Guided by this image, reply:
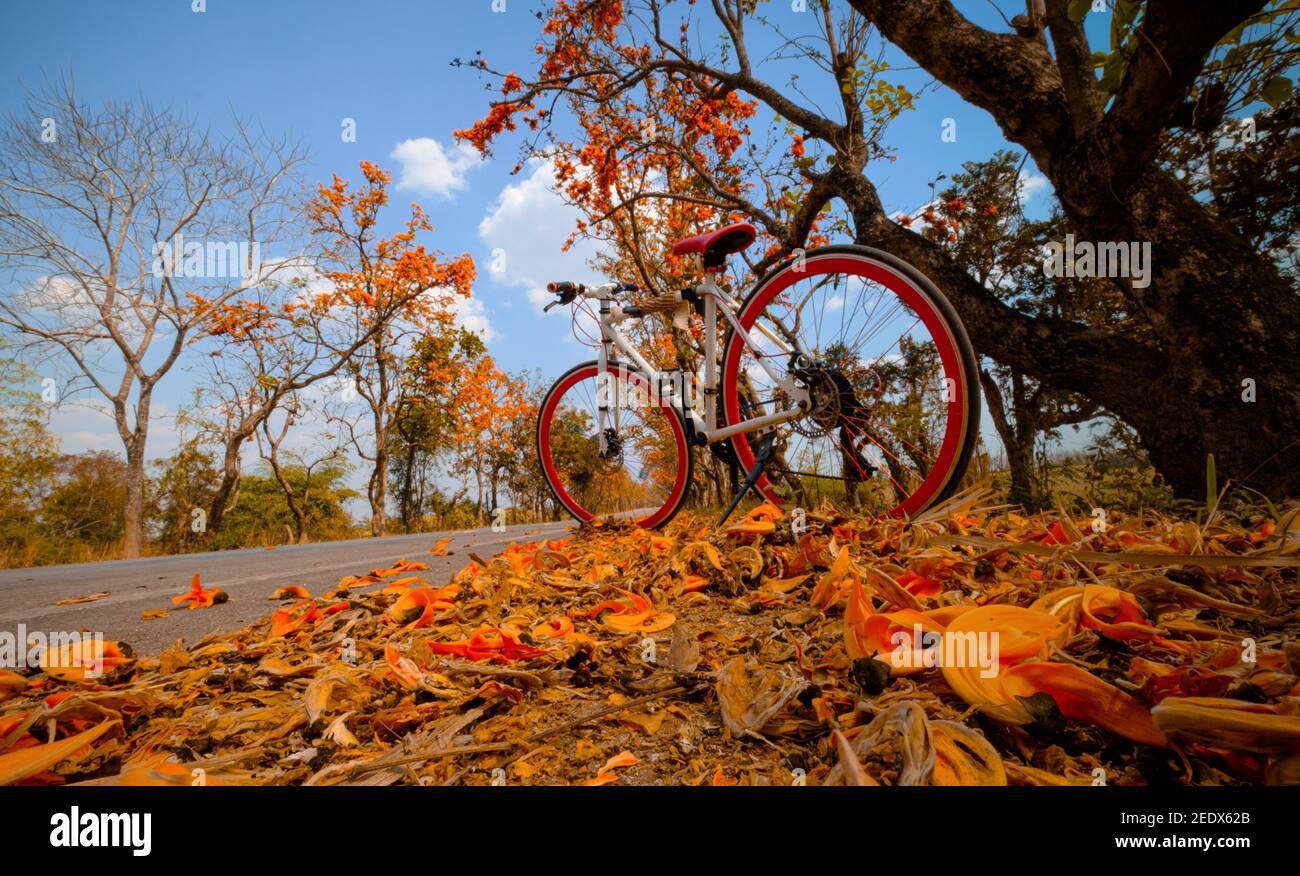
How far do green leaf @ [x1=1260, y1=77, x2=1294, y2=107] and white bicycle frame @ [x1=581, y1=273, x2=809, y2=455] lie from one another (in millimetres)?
2490

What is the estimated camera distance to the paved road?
1552 mm

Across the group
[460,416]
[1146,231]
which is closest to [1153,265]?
[1146,231]

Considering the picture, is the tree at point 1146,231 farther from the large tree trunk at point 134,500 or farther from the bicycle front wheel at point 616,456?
the large tree trunk at point 134,500

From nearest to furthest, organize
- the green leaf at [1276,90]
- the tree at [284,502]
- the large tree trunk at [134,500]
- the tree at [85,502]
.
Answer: the green leaf at [1276,90] < the large tree trunk at [134,500] < the tree at [85,502] < the tree at [284,502]

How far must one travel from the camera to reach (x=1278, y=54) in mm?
2305

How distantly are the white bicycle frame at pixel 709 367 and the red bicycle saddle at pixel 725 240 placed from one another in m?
0.16

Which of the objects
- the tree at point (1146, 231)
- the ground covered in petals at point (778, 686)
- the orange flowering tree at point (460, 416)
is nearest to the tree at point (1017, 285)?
the tree at point (1146, 231)

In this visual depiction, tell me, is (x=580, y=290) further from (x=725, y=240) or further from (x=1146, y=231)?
(x=1146, y=231)

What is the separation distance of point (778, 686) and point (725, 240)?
238cm

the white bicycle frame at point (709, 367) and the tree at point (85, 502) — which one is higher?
the white bicycle frame at point (709, 367)

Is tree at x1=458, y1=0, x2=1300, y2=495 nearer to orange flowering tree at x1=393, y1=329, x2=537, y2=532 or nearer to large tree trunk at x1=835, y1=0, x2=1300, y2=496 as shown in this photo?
large tree trunk at x1=835, y1=0, x2=1300, y2=496

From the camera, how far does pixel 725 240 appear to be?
2.73 m

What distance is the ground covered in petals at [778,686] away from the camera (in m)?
0.59
